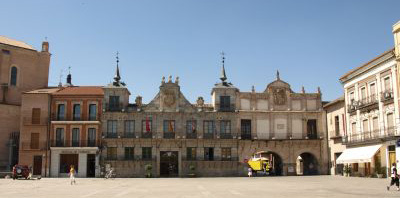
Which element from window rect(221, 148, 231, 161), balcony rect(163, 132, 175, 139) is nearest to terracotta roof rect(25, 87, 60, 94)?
balcony rect(163, 132, 175, 139)

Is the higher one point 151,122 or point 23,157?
point 151,122

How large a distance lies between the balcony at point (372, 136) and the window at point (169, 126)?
765 inches

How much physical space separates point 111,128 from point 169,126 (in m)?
6.83

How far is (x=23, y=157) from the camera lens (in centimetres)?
4881

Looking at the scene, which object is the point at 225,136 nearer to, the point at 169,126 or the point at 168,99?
the point at 169,126

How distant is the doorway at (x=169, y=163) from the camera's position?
50.0 m

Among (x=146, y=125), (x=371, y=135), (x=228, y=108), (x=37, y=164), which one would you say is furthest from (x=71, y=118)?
(x=371, y=135)

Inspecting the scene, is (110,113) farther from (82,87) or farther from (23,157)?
(23,157)

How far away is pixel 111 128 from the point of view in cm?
4975

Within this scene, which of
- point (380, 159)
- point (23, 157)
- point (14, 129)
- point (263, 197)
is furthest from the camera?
point (14, 129)

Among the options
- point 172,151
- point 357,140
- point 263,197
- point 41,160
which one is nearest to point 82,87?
point 41,160

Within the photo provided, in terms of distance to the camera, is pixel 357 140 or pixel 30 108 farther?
pixel 30 108

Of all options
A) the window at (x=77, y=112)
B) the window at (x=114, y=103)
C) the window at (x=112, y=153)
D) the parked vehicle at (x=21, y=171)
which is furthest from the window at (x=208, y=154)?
the parked vehicle at (x=21, y=171)

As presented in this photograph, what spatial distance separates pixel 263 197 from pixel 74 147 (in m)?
34.7
